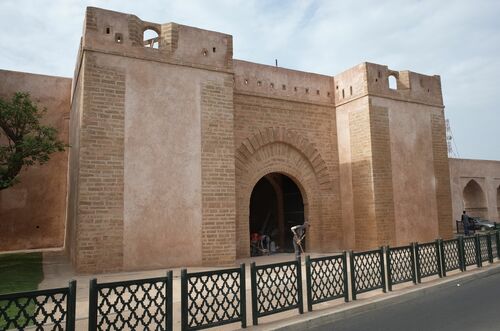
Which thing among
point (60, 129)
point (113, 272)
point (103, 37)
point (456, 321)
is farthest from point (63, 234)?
point (456, 321)

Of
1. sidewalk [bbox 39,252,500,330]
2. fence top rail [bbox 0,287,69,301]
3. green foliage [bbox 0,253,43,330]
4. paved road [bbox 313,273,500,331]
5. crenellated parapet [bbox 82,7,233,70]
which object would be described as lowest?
paved road [bbox 313,273,500,331]

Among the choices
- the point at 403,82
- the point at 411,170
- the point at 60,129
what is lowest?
the point at 411,170

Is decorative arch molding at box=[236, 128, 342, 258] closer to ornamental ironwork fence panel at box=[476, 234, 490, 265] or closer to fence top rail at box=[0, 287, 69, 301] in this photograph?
ornamental ironwork fence panel at box=[476, 234, 490, 265]

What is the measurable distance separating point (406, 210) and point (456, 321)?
7617 millimetres

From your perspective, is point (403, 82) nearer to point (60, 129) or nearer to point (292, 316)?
point (292, 316)

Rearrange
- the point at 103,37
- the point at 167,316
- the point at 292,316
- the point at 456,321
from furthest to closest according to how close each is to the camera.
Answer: the point at 103,37, the point at 292,316, the point at 456,321, the point at 167,316

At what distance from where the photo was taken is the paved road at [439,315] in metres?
4.37

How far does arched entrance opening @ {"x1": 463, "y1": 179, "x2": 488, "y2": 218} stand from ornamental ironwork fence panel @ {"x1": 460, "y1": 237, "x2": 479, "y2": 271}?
49.4ft

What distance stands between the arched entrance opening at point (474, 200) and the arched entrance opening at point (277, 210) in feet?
45.0

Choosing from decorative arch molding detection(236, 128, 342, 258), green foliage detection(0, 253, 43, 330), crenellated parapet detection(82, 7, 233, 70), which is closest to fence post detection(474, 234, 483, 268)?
decorative arch molding detection(236, 128, 342, 258)

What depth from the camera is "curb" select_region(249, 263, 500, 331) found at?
4.52m

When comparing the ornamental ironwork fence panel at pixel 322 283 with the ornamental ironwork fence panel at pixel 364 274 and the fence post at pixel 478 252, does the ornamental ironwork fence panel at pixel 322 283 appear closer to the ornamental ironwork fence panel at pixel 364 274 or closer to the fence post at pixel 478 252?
the ornamental ironwork fence panel at pixel 364 274

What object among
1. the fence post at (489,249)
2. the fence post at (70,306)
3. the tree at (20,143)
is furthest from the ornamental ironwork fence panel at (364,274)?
the tree at (20,143)

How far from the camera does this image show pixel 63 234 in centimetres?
1277
